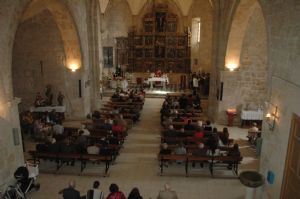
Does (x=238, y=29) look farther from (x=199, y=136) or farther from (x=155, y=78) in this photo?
(x=155, y=78)

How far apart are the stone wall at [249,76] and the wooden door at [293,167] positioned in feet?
30.1

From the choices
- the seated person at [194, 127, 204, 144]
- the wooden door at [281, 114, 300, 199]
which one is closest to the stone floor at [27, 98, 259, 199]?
the seated person at [194, 127, 204, 144]

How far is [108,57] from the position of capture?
26688mm

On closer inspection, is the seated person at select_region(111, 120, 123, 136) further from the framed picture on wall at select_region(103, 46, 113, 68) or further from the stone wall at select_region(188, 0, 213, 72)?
the framed picture on wall at select_region(103, 46, 113, 68)

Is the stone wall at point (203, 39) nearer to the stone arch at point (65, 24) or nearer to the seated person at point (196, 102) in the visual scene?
the seated person at point (196, 102)

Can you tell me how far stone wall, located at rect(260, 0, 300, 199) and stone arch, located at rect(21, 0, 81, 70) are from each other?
9.56 meters

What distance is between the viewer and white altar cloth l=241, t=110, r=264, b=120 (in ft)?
54.1

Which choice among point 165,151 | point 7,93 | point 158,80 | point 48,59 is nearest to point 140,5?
point 158,80

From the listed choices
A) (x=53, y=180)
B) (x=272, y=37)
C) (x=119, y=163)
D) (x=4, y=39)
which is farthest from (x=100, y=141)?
(x=272, y=37)

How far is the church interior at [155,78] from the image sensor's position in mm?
8898

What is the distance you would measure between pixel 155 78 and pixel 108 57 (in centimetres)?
514

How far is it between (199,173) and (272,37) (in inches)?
214

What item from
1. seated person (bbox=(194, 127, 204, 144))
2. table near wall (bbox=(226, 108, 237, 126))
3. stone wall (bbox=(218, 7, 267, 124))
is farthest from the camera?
table near wall (bbox=(226, 108, 237, 126))

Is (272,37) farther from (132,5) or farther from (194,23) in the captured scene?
(132,5)
